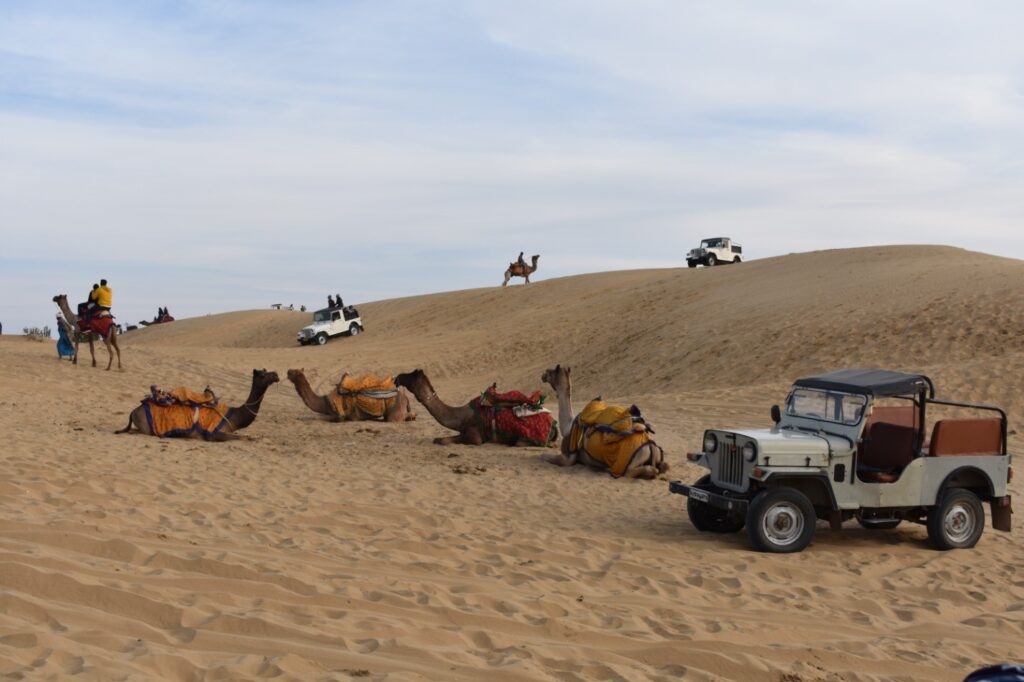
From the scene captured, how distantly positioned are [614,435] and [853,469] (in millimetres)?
3956

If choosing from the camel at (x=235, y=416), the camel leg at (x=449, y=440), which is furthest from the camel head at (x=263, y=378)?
the camel leg at (x=449, y=440)

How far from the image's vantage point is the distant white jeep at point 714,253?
167ft

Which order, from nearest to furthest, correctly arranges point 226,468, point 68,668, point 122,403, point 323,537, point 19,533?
point 68,668 < point 19,533 < point 323,537 < point 226,468 < point 122,403

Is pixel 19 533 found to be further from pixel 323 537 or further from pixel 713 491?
pixel 713 491

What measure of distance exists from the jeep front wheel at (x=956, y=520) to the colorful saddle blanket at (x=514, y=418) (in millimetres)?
6500

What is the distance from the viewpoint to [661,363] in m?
27.5

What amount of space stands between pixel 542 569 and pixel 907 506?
3.59 meters

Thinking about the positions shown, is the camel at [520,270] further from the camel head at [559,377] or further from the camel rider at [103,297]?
the camel head at [559,377]

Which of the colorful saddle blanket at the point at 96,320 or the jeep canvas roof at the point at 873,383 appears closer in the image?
the jeep canvas roof at the point at 873,383

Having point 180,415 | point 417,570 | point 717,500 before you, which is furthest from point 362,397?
point 417,570

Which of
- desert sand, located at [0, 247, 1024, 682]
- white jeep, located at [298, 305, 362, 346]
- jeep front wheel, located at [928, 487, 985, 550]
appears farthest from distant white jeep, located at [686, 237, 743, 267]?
jeep front wheel, located at [928, 487, 985, 550]

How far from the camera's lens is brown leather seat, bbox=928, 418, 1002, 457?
932 centimetres

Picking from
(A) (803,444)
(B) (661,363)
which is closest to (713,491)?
(A) (803,444)

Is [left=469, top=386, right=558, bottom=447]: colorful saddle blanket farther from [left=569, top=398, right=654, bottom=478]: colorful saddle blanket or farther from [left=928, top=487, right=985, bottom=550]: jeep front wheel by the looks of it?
[left=928, top=487, right=985, bottom=550]: jeep front wheel
